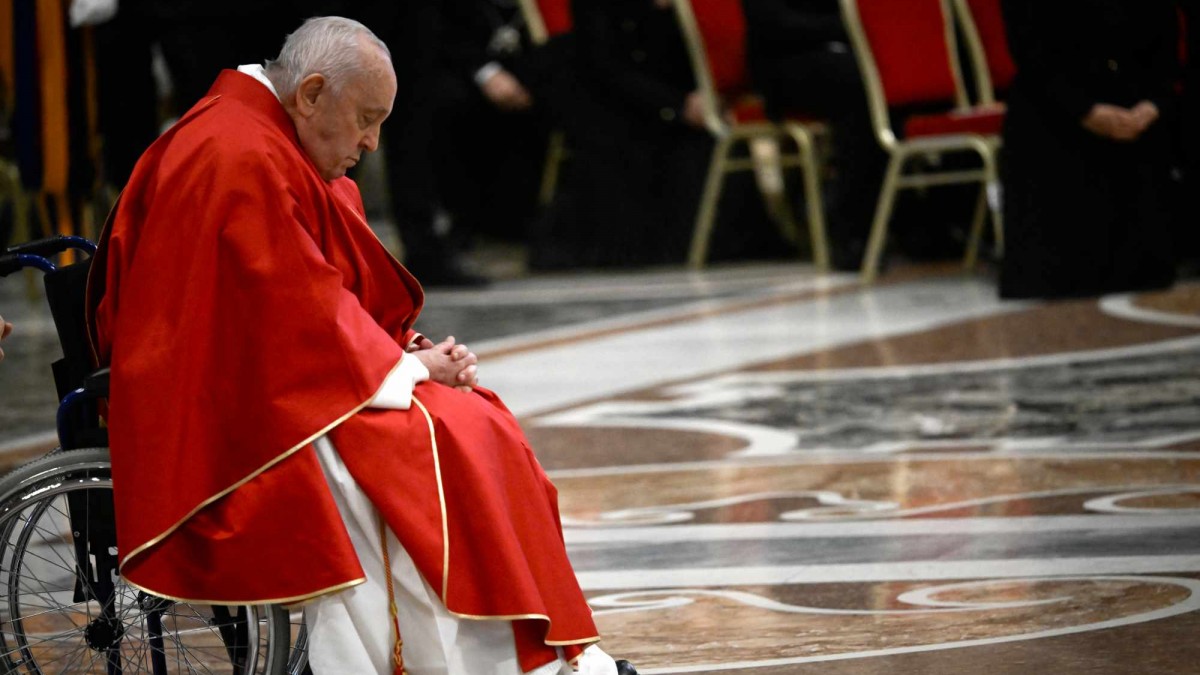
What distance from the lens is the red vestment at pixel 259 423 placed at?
2559 mm

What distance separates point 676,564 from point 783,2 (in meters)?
5.24

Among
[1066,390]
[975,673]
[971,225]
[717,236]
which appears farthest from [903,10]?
[975,673]

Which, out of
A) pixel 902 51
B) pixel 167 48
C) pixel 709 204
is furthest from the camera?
pixel 709 204

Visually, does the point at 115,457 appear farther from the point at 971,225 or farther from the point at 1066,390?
the point at 971,225

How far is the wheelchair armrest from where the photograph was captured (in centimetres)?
268

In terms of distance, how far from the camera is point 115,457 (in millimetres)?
2582

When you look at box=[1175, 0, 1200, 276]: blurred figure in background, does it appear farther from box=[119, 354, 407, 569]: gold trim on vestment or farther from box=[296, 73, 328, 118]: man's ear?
box=[119, 354, 407, 569]: gold trim on vestment

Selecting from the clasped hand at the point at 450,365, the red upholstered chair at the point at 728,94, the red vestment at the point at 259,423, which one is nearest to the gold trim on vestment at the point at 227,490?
the red vestment at the point at 259,423

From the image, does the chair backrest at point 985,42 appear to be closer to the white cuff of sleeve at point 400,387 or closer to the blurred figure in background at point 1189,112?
the blurred figure in background at point 1189,112

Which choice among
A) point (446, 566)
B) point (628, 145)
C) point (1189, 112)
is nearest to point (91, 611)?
point (446, 566)

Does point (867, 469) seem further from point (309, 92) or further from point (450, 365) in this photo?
point (309, 92)

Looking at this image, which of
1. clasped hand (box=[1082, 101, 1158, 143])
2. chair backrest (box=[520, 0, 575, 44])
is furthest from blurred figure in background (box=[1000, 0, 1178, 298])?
chair backrest (box=[520, 0, 575, 44])

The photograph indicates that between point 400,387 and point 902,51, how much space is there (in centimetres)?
575

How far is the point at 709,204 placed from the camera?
9461 millimetres
